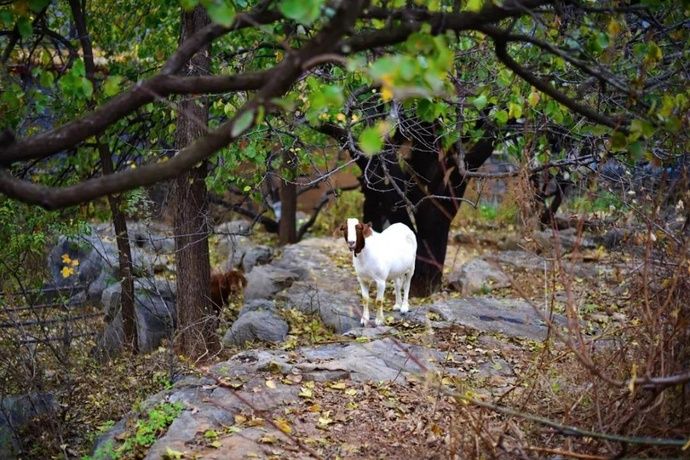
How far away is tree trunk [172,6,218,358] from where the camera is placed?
28.3 feet

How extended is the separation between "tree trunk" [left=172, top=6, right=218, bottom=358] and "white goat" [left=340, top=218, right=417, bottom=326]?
162cm

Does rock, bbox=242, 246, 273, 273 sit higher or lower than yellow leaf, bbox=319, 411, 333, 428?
lower

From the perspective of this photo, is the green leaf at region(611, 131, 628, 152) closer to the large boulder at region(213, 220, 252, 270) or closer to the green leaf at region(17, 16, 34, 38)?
the green leaf at region(17, 16, 34, 38)

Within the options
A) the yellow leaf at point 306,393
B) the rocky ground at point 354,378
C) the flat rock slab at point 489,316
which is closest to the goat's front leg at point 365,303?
the rocky ground at point 354,378

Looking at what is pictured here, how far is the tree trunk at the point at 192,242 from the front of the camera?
339 inches

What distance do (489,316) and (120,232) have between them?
455 centimetres

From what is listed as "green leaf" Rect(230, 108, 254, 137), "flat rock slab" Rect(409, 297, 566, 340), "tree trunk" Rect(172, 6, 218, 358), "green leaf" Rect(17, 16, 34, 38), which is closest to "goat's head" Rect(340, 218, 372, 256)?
"flat rock slab" Rect(409, 297, 566, 340)

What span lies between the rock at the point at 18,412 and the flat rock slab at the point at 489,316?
164 inches

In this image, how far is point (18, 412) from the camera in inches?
292

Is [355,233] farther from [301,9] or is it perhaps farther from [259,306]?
[301,9]

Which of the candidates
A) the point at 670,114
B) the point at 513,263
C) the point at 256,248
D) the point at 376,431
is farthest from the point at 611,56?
the point at 256,248

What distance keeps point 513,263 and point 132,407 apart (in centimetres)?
881

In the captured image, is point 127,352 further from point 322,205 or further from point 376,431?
point 322,205

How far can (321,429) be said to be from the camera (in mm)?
6523
